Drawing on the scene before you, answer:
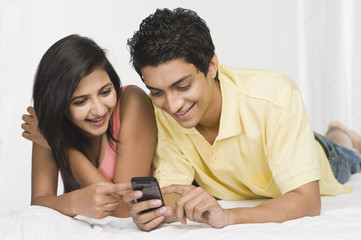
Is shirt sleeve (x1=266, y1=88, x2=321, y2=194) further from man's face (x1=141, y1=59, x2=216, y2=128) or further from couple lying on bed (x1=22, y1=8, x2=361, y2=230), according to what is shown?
man's face (x1=141, y1=59, x2=216, y2=128)

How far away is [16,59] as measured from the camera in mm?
3609

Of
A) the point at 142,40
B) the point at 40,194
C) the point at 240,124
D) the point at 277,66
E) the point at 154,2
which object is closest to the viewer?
the point at 142,40

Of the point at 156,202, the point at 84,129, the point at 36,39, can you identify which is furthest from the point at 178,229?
the point at 36,39

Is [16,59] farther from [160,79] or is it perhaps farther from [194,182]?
[160,79]

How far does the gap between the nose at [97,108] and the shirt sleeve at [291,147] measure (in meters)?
0.62

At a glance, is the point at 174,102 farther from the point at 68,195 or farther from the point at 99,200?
the point at 68,195

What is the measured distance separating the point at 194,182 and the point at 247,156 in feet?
1.16

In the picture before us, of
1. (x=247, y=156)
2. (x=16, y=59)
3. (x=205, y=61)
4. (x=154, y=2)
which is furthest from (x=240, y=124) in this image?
(x=16, y=59)

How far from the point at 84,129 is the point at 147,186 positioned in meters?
0.55

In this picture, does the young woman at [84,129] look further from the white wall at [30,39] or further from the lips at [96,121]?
the white wall at [30,39]

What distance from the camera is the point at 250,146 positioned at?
75.0 inches

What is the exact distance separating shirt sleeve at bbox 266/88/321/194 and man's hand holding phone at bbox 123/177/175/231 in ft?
1.34

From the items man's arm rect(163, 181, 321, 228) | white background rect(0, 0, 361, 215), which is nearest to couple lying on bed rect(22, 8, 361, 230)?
man's arm rect(163, 181, 321, 228)

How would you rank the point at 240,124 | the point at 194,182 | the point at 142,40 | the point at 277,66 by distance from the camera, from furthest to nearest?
the point at 277,66
the point at 194,182
the point at 240,124
the point at 142,40
